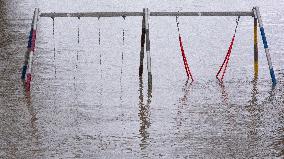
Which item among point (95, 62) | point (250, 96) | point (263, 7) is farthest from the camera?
point (263, 7)

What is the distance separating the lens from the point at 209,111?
11.4m

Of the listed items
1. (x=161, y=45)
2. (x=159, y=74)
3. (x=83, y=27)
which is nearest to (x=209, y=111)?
(x=159, y=74)

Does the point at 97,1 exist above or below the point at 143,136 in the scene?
above

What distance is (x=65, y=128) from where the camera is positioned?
10.1 metres

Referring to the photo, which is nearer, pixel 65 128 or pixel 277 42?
Result: pixel 65 128

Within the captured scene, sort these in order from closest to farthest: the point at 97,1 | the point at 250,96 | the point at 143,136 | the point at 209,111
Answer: the point at 143,136 → the point at 209,111 → the point at 250,96 → the point at 97,1

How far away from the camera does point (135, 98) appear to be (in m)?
12.4

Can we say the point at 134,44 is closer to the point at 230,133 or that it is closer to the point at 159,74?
the point at 159,74

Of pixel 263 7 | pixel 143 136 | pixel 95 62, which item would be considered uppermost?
pixel 263 7

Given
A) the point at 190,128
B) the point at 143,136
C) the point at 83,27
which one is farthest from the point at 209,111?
the point at 83,27

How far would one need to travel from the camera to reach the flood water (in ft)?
30.1

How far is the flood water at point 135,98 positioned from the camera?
9.17 m

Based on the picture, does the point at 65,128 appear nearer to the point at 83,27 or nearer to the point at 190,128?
the point at 190,128

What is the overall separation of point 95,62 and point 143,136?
673 centimetres
